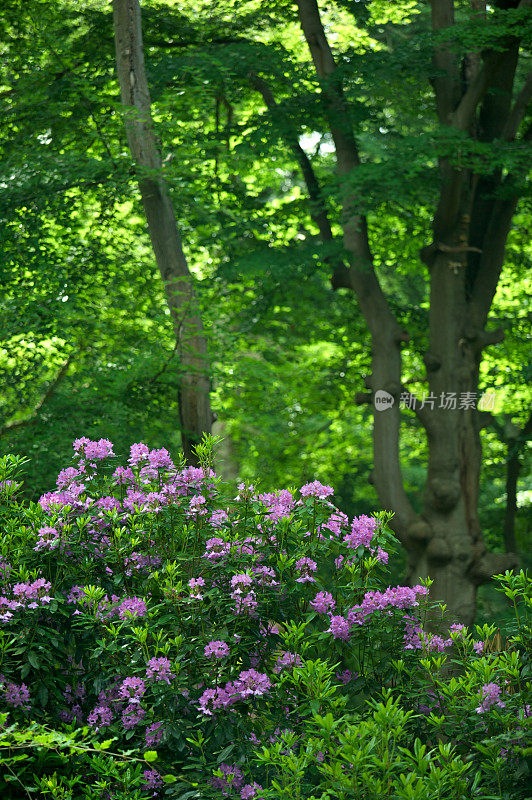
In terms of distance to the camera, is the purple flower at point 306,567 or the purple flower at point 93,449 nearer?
the purple flower at point 306,567

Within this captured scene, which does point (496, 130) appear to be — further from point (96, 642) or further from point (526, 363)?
point (96, 642)

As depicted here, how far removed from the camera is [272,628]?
11.2 ft

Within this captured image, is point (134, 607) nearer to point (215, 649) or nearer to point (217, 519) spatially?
point (215, 649)

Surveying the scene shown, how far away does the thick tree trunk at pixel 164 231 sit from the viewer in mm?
8195

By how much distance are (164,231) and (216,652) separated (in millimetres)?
6036

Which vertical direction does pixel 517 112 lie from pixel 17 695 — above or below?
above

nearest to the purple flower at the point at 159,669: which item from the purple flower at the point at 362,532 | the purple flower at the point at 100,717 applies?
the purple flower at the point at 100,717

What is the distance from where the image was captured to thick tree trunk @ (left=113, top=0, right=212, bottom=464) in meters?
8.20

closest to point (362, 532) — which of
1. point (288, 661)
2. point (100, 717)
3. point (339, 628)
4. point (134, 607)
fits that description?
point (339, 628)

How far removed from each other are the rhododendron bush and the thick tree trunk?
15.2 ft

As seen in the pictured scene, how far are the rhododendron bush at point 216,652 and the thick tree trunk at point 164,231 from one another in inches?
182

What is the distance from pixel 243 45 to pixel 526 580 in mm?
8232

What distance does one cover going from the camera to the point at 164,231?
8.54 m

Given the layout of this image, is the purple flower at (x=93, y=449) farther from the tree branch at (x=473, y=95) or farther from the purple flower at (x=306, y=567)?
the tree branch at (x=473, y=95)
